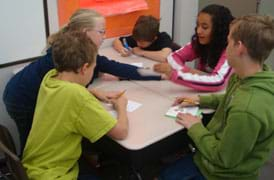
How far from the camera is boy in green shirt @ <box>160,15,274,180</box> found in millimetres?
1291

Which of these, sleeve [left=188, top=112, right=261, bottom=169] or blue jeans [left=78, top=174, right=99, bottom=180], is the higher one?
sleeve [left=188, top=112, right=261, bottom=169]

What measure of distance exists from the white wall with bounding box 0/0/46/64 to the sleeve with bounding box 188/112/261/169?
1508 mm

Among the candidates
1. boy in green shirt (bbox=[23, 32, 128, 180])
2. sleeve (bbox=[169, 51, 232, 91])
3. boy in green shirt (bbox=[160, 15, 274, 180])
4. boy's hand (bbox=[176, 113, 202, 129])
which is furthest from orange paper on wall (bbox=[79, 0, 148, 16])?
boy in green shirt (bbox=[160, 15, 274, 180])

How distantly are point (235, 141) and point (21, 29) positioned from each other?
5.38 ft

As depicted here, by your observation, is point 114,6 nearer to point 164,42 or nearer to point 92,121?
point 164,42

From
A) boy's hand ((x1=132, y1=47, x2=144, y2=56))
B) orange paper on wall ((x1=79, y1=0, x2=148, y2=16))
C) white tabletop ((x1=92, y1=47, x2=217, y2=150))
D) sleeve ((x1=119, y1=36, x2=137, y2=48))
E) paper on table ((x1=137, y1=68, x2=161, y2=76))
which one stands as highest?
orange paper on wall ((x1=79, y1=0, x2=148, y2=16))

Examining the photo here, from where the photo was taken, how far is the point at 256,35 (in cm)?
136

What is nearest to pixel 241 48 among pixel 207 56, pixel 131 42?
pixel 207 56

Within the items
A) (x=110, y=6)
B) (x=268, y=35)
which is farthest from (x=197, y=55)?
(x=268, y=35)

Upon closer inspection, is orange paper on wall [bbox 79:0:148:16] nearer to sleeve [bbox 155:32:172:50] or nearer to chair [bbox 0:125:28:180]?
sleeve [bbox 155:32:172:50]

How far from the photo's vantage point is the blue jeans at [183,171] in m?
1.62

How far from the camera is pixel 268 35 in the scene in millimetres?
Answer: 1365

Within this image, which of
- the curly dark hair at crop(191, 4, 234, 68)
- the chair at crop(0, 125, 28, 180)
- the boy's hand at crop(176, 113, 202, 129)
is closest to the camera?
the chair at crop(0, 125, 28, 180)

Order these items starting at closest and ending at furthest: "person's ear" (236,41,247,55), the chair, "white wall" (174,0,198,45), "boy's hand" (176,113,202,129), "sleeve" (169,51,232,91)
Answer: the chair → "person's ear" (236,41,247,55) → "boy's hand" (176,113,202,129) → "sleeve" (169,51,232,91) → "white wall" (174,0,198,45)
